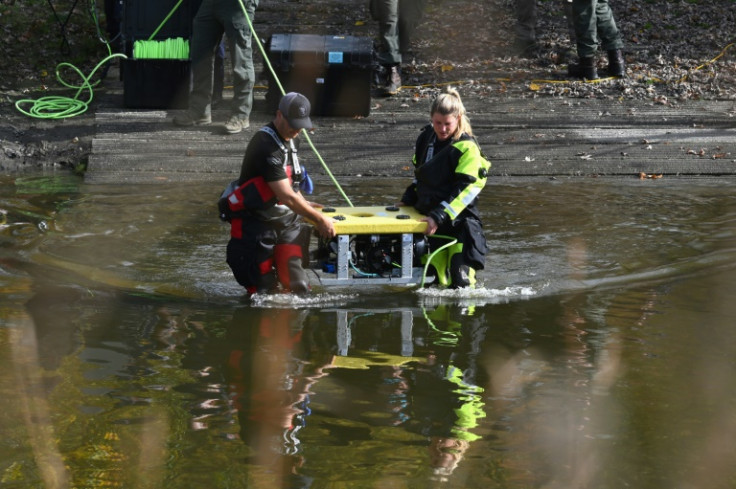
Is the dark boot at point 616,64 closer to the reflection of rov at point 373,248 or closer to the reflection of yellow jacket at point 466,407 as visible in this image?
the reflection of rov at point 373,248

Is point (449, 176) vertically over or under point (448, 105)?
under

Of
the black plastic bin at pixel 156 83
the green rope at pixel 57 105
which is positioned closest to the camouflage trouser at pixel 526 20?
the black plastic bin at pixel 156 83

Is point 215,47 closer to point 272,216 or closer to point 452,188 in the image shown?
point 272,216

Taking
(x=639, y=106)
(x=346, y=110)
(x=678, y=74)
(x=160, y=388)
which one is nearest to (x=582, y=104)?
(x=639, y=106)

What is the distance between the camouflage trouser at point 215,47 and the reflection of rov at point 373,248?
4.52 m

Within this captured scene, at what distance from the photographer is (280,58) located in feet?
43.9

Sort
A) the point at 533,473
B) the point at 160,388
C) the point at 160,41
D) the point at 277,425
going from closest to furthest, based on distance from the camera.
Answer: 1. the point at 533,473
2. the point at 277,425
3. the point at 160,388
4. the point at 160,41

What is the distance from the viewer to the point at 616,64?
14766mm

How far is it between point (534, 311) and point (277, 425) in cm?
268

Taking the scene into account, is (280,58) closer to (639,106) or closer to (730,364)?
(639,106)

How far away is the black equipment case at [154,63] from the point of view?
525 inches

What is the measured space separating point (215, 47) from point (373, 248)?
561cm

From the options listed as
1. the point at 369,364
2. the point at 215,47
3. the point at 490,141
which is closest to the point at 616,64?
the point at 490,141

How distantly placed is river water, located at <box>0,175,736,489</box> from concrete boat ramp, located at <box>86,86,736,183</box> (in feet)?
6.29
